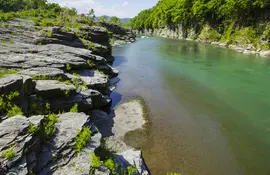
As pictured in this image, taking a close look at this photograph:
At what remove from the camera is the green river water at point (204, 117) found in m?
11.7

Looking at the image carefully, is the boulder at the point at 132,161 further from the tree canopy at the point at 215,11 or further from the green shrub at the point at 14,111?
the tree canopy at the point at 215,11

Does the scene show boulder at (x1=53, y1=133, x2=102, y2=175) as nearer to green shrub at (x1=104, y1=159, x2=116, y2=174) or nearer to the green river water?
green shrub at (x1=104, y1=159, x2=116, y2=174)

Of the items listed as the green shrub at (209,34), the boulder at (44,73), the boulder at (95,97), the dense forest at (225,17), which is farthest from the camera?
the green shrub at (209,34)

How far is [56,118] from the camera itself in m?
10.1

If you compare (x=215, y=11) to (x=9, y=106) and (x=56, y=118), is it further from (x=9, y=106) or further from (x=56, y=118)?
(x=9, y=106)

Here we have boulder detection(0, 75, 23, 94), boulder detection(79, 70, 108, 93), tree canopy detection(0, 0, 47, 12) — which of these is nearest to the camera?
boulder detection(0, 75, 23, 94)

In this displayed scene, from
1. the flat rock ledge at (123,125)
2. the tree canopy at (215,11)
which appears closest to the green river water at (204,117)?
the flat rock ledge at (123,125)

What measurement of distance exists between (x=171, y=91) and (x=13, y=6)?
100513 mm

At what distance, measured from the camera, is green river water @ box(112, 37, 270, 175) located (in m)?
11.7

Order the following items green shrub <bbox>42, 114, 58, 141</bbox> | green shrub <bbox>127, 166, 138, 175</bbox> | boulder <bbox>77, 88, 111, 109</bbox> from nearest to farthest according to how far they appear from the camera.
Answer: green shrub <bbox>42, 114, 58, 141</bbox>, green shrub <bbox>127, 166, 138, 175</bbox>, boulder <bbox>77, 88, 111, 109</bbox>

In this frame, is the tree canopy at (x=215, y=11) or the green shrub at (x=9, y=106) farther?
the tree canopy at (x=215, y=11)

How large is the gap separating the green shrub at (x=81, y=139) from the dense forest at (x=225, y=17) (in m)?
52.1

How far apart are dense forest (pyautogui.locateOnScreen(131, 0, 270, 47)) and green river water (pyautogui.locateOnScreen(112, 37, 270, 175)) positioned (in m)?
26.8

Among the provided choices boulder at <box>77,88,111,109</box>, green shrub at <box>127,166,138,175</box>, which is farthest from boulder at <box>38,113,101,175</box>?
boulder at <box>77,88,111,109</box>
